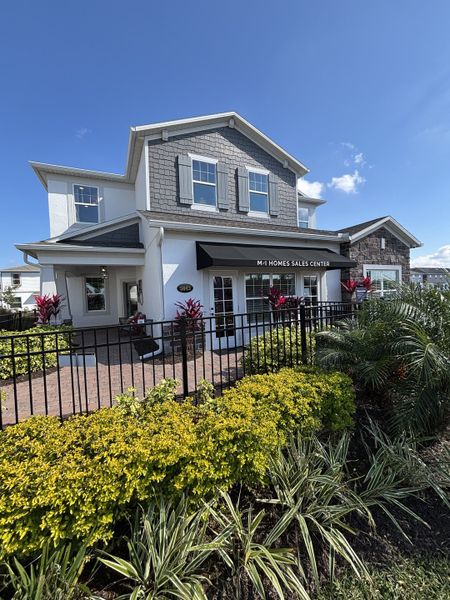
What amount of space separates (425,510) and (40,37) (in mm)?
11931

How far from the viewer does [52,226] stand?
12633 mm

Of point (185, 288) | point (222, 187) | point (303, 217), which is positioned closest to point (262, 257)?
point (185, 288)

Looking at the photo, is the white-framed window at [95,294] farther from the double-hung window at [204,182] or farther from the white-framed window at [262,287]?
the white-framed window at [262,287]

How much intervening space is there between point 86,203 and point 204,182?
634cm

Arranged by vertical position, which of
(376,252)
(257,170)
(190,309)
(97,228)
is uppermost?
(257,170)

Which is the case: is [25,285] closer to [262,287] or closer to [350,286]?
[262,287]

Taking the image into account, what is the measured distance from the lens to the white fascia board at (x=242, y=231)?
8148mm

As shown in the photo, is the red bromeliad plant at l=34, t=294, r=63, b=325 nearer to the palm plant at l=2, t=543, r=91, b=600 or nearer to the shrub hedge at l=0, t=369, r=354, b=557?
the shrub hedge at l=0, t=369, r=354, b=557

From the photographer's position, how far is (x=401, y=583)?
2.07 metres

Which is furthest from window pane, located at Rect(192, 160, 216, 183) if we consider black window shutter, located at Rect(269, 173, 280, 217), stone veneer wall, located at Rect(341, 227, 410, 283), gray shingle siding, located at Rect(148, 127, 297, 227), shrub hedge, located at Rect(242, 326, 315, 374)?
shrub hedge, located at Rect(242, 326, 315, 374)

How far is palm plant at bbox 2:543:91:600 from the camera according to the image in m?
1.69

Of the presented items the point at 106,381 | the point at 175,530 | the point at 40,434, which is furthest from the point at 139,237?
the point at 175,530

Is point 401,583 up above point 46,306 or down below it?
below

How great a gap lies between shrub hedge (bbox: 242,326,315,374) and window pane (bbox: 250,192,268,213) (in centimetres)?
843
